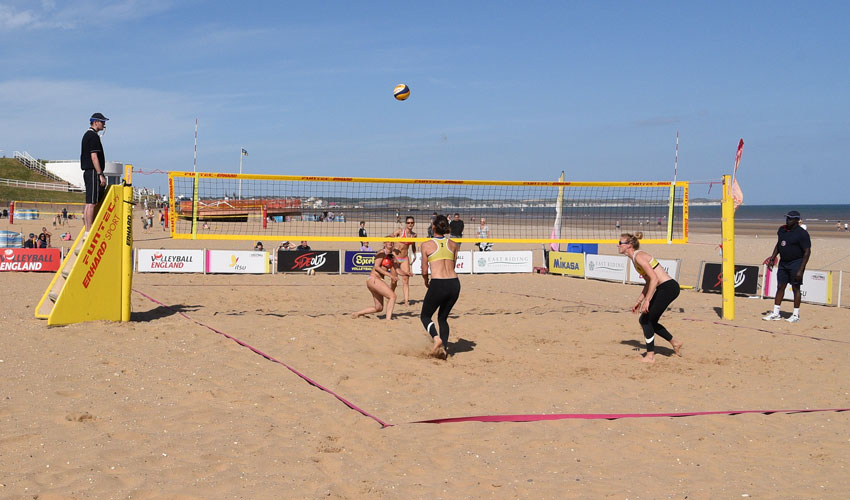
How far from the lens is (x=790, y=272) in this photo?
413 inches

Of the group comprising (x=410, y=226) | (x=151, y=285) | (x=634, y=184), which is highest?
(x=634, y=184)

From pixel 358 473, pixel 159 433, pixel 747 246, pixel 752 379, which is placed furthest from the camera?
pixel 747 246

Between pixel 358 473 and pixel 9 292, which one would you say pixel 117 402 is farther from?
pixel 9 292

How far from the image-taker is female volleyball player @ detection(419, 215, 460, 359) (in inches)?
295

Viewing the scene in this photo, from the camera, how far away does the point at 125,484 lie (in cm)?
379

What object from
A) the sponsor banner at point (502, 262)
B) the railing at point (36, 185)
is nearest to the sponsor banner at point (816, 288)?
the sponsor banner at point (502, 262)

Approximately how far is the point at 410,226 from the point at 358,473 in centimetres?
685

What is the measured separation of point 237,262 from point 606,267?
10089 mm

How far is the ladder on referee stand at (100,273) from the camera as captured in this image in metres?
7.76

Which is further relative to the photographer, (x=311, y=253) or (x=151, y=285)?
(x=311, y=253)

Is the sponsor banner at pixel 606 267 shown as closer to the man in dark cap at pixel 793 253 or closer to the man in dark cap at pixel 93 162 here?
the man in dark cap at pixel 793 253

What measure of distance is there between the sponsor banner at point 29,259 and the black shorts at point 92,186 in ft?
33.1

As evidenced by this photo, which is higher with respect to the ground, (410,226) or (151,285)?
(410,226)

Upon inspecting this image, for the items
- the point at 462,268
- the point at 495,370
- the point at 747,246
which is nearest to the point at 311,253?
the point at 462,268
